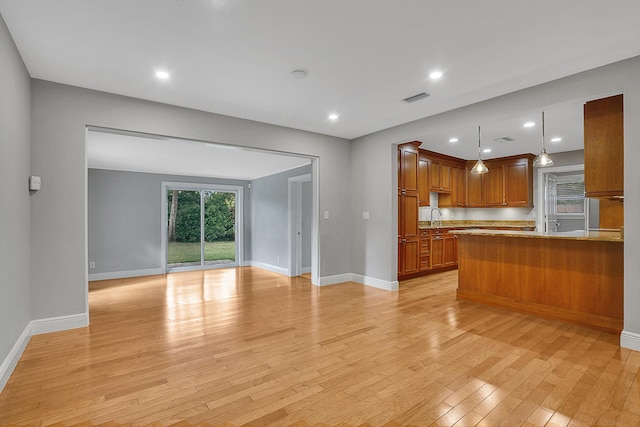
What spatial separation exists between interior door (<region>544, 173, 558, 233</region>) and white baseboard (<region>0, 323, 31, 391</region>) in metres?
8.71

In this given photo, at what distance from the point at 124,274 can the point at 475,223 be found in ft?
27.2

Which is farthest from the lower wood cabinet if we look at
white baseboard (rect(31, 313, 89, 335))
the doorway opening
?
white baseboard (rect(31, 313, 89, 335))

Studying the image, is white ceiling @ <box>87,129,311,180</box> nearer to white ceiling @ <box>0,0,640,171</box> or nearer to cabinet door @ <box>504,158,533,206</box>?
white ceiling @ <box>0,0,640,171</box>

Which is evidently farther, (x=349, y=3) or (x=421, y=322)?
(x=421, y=322)

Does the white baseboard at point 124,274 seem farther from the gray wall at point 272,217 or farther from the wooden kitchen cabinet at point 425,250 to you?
the wooden kitchen cabinet at point 425,250

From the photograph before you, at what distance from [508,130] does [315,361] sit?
15.3ft

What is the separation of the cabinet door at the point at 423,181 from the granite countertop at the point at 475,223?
85 cm

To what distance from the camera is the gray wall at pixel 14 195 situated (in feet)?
7.39

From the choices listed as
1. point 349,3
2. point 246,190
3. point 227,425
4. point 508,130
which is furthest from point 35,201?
point 508,130

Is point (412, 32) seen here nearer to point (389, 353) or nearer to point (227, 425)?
point (389, 353)

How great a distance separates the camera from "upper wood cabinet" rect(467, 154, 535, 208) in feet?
22.7

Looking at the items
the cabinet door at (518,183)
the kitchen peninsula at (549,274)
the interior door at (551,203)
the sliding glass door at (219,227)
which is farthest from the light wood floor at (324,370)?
the interior door at (551,203)

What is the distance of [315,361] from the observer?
8.49 ft

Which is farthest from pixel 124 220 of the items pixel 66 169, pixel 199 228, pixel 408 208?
pixel 408 208
